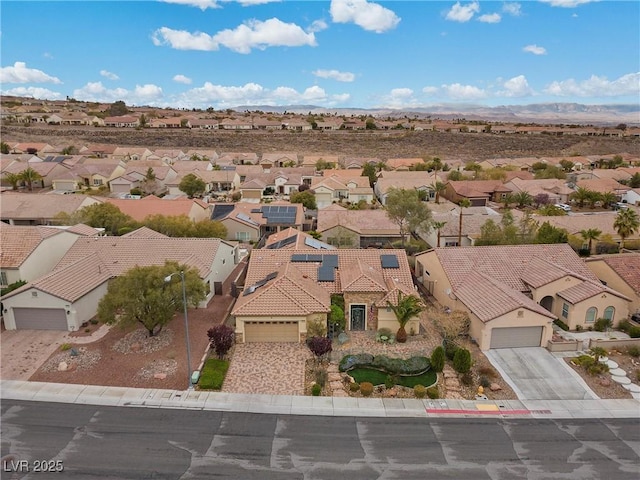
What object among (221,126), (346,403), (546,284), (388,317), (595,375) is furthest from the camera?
(221,126)

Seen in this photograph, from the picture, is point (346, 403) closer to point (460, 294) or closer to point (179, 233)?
point (460, 294)

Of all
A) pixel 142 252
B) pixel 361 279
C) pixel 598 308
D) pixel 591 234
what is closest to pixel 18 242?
pixel 142 252

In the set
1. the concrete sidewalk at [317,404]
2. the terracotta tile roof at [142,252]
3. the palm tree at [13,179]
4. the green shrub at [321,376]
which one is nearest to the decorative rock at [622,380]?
the concrete sidewalk at [317,404]

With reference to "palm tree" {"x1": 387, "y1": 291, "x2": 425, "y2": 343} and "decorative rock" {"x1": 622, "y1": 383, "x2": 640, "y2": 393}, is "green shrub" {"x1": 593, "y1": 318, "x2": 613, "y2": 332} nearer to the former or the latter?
"decorative rock" {"x1": 622, "y1": 383, "x2": 640, "y2": 393}

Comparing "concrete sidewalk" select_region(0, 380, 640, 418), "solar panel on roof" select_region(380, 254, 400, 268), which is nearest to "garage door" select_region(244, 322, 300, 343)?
"concrete sidewalk" select_region(0, 380, 640, 418)

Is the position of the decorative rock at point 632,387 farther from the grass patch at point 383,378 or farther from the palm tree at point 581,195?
the palm tree at point 581,195

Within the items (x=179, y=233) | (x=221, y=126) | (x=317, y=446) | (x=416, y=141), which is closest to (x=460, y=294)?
(x=317, y=446)

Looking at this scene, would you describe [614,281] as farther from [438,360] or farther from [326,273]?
[326,273]
